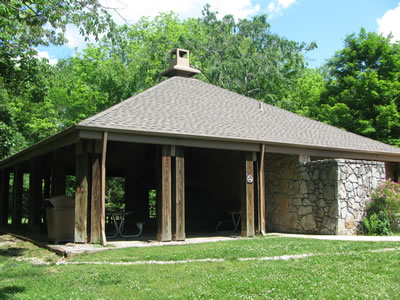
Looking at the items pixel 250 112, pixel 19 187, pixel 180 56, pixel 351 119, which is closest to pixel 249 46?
pixel 351 119

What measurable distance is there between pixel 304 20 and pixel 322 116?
20.7 feet

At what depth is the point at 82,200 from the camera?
9.45m

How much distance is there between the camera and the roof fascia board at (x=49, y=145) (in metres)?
9.51

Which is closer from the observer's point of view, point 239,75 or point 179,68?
point 179,68

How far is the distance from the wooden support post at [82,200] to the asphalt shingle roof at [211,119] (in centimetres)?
104

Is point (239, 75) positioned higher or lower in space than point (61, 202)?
higher

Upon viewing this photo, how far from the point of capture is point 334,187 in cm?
1127

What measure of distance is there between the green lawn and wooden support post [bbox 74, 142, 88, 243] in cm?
127

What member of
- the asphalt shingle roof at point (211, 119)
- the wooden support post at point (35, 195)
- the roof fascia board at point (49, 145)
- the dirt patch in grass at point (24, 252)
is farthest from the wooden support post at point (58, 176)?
the asphalt shingle roof at point (211, 119)

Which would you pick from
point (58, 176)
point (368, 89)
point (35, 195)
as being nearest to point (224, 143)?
point (58, 176)

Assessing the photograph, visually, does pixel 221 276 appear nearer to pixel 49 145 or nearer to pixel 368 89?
pixel 49 145

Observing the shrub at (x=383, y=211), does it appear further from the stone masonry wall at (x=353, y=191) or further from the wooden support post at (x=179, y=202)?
the wooden support post at (x=179, y=202)

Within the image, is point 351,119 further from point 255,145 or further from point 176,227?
point 176,227

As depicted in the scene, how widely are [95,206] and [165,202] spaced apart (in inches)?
63.3
